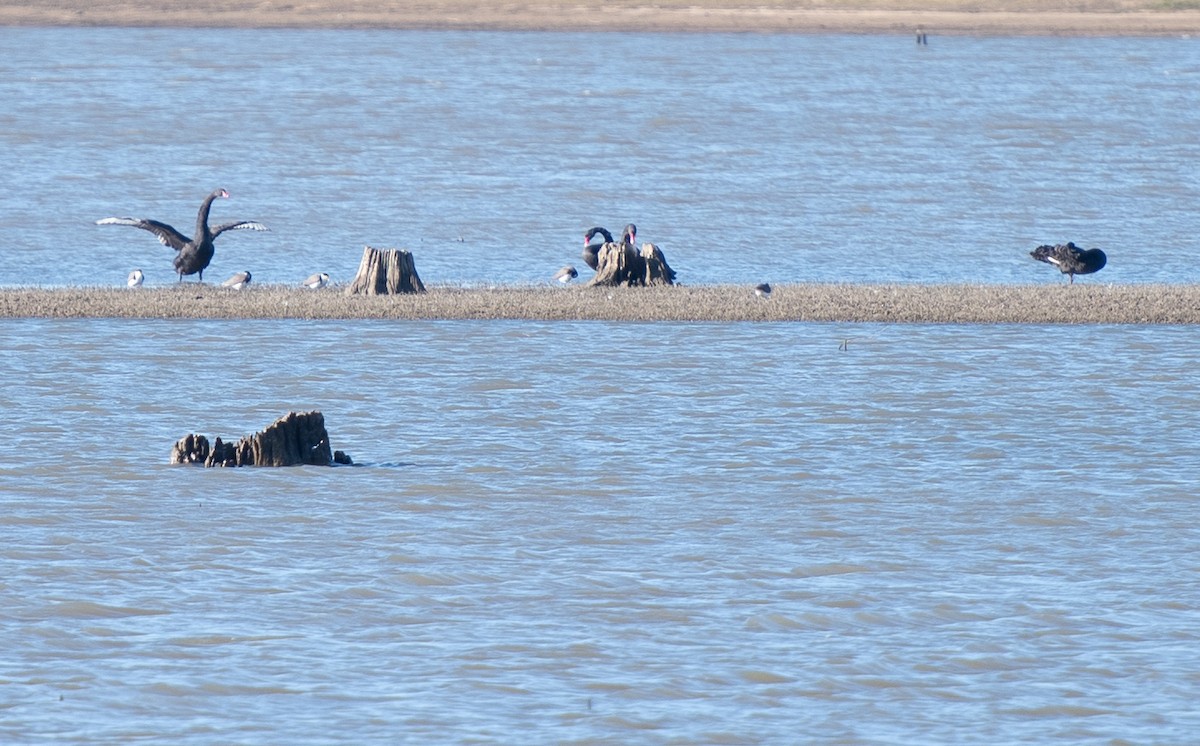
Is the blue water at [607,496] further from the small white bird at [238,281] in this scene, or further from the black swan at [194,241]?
the small white bird at [238,281]

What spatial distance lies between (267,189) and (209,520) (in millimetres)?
18170

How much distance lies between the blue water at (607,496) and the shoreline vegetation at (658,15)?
38.1 metres

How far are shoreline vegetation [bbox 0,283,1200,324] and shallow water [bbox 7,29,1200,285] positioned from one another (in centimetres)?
230

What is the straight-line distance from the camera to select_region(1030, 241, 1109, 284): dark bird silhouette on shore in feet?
62.8

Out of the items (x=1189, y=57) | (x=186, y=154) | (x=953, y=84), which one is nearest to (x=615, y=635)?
(x=186, y=154)

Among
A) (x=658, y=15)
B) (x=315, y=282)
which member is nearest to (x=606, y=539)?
(x=315, y=282)

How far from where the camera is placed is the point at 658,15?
219 ft

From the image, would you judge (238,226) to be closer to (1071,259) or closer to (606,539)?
(1071,259)

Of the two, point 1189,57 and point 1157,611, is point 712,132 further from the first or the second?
point 1157,611

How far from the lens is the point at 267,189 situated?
94.1ft

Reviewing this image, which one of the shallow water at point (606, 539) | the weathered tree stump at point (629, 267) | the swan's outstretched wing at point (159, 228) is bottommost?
the shallow water at point (606, 539)

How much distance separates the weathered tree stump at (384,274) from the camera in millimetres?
17969

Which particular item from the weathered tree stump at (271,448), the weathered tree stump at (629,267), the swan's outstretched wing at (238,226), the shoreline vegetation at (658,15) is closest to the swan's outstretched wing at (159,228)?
the swan's outstretched wing at (238,226)

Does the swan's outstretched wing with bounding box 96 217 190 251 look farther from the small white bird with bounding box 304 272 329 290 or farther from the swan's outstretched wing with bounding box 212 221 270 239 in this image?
the small white bird with bounding box 304 272 329 290
